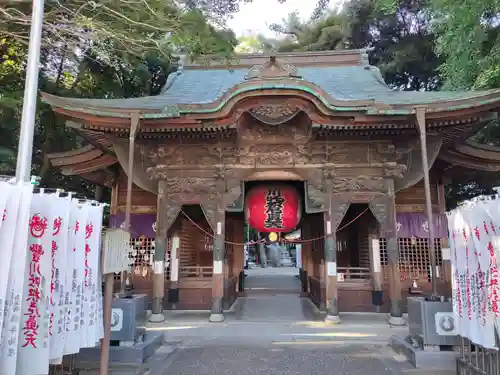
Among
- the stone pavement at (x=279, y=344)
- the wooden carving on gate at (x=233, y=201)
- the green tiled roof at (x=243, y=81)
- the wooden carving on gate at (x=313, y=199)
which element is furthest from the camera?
the wooden carving on gate at (x=233, y=201)

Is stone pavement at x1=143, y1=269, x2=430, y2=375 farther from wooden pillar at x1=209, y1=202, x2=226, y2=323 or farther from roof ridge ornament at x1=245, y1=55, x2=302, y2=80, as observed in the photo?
roof ridge ornament at x1=245, y1=55, x2=302, y2=80

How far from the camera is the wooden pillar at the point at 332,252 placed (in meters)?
8.84

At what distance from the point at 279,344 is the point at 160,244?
3.96 m

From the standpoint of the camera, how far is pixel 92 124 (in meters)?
8.76

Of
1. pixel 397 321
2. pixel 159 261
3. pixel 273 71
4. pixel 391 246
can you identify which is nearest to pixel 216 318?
pixel 159 261

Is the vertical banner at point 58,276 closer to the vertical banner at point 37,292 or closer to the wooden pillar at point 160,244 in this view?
the vertical banner at point 37,292

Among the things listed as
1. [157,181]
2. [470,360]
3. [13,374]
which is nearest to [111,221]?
[157,181]

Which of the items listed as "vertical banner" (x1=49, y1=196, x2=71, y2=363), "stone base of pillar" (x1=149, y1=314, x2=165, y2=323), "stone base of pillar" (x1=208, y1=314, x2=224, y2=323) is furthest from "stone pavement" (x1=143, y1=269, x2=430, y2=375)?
"vertical banner" (x1=49, y1=196, x2=71, y2=363)

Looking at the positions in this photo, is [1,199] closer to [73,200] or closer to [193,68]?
[73,200]

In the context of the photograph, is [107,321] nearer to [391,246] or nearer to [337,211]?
[337,211]

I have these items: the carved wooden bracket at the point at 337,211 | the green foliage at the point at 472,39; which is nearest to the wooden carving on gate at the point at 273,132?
the carved wooden bracket at the point at 337,211

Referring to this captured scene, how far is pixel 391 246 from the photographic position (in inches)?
352

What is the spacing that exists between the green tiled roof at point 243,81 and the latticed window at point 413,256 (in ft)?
12.9

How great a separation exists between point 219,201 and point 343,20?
649 inches
